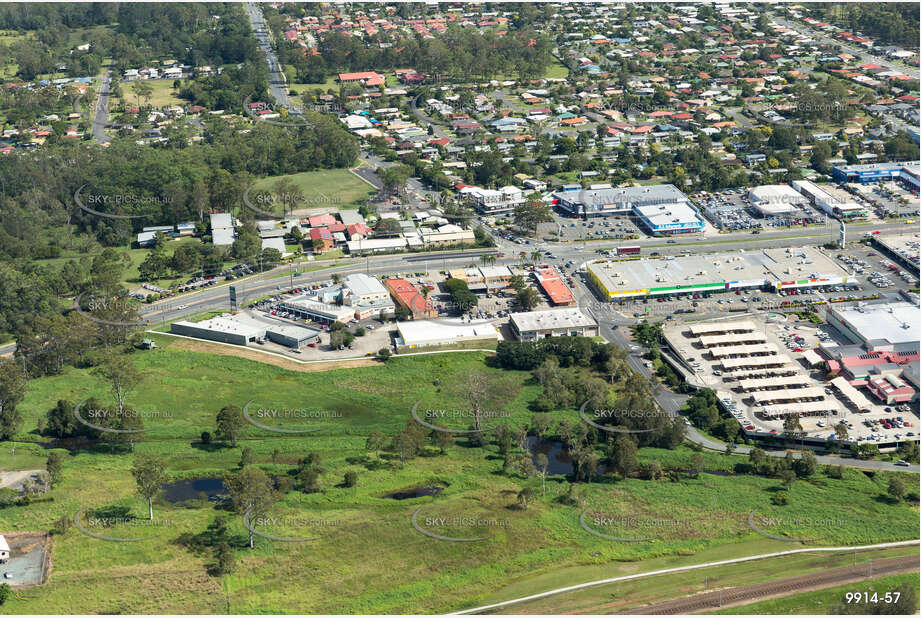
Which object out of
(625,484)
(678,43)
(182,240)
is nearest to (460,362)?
(625,484)

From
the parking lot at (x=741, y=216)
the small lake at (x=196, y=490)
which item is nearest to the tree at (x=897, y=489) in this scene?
the small lake at (x=196, y=490)

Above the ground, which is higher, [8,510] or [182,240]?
[8,510]

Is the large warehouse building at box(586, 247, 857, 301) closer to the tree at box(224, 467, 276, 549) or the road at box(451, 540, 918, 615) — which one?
the road at box(451, 540, 918, 615)

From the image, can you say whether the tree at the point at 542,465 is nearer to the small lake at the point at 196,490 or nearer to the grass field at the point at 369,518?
the grass field at the point at 369,518

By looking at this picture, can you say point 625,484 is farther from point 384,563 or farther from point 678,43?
point 678,43

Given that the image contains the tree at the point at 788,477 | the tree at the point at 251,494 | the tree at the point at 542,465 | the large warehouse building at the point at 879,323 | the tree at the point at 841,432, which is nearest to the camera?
the tree at the point at 251,494

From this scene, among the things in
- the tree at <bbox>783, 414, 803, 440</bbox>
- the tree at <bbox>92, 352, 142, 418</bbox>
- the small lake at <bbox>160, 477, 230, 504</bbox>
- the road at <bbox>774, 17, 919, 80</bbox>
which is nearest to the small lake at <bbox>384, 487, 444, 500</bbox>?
the small lake at <bbox>160, 477, 230, 504</bbox>

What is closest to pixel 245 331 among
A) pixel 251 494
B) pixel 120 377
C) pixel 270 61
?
pixel 120 377
